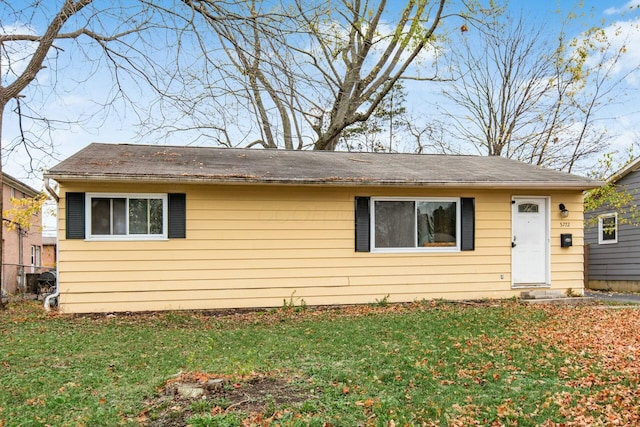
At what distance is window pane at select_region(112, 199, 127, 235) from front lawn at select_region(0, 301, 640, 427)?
5.01 feet

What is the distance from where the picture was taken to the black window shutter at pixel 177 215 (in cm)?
861

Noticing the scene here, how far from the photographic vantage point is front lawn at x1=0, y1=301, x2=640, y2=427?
12.0 ft

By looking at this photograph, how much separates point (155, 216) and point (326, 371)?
513 cm

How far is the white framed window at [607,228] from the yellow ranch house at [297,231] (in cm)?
684

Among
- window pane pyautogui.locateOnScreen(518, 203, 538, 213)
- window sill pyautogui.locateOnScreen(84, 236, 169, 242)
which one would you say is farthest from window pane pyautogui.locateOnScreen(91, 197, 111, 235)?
window pane pyautogui.locateOnScreen(518, 203, 538, 213)

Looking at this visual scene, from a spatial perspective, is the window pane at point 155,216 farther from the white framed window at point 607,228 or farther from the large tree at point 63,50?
the white framed window at point 607,228

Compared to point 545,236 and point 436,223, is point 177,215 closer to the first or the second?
point 436,223

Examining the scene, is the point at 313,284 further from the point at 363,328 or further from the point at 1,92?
the point at 1,92

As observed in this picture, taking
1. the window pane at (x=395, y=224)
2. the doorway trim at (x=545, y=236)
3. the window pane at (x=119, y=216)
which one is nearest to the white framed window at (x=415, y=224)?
the window pane at (x=395, y=224)

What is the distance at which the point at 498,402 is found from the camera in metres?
3.88

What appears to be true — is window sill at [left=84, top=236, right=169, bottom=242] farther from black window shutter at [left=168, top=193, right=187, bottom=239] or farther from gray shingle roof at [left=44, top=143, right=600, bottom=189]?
gray shingle roof at [left=44, top=143, right=600, bottom=189]

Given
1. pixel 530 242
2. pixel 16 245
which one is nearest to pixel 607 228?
pixel 530 242

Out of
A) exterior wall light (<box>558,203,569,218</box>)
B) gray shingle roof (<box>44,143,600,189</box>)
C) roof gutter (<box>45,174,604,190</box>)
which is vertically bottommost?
exterior wall light (<box>558,203,569,218</box>)

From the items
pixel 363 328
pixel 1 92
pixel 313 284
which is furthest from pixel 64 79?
Answer: pixel 363 328
